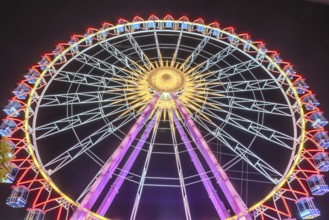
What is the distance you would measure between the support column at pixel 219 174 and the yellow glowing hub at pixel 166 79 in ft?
1.72

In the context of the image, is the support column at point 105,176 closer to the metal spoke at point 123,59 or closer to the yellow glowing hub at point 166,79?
the yellow glowing hub at point 166,79

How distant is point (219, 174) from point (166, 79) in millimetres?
4791

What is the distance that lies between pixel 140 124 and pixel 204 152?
2.46 m

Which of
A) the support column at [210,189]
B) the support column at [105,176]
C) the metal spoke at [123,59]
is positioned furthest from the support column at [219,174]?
the metal spoke at [123,59]

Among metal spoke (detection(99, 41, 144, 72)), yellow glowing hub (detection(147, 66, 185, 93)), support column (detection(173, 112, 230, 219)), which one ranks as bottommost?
support column (detection(173, 112, 230, 219))

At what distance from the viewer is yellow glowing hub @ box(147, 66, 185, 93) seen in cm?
1452

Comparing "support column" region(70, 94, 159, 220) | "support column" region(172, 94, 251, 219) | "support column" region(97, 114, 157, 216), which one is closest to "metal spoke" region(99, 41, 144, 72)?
"support column" region(70, 94, 159, 220)

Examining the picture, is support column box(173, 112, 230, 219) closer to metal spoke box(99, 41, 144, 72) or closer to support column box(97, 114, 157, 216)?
support column box(97, 114, 157, 216)

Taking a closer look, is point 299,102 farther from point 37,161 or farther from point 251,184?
point 37,161

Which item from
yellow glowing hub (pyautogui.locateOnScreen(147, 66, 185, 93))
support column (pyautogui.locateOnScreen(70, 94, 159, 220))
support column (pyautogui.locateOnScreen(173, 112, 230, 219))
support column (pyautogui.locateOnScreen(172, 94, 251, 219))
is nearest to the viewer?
support column (pyautogui.locateOnScreen(70, 94, 159, 220))

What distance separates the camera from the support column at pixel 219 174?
10.8 m

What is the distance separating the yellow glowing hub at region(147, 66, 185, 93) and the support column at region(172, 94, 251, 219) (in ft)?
1.72

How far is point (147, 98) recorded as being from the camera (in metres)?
14.7

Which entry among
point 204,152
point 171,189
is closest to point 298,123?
point 204,152
